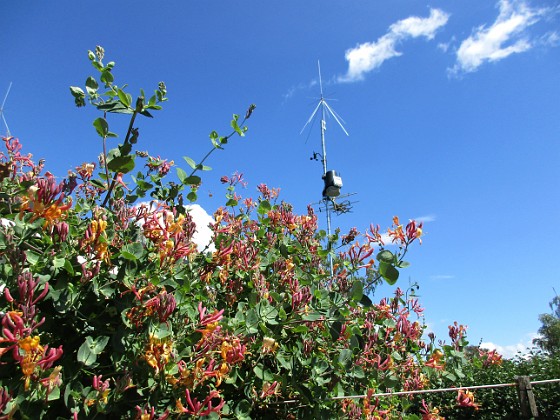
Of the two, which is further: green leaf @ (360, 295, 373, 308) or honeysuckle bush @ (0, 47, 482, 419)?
green leaf @ (360, 295, 373, 308)

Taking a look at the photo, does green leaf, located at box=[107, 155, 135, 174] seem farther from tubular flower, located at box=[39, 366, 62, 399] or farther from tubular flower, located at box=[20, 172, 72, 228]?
tubular flower, located at box=[39, 366, 62, 399]

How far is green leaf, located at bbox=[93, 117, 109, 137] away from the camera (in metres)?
1.33

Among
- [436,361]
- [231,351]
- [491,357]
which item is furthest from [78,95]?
[491,357]

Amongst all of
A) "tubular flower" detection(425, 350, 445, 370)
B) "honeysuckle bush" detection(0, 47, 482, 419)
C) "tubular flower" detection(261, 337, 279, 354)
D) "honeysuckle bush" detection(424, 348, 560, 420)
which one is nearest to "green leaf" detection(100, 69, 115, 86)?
"honeysuckle bush" detection(0, 47, 482, 419)

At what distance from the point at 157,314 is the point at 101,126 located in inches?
23.8

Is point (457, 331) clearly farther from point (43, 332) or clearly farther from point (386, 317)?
point (43, 332)

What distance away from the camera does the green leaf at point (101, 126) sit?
4.36 ft

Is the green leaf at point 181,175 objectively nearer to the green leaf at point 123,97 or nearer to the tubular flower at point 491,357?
the green leaf at point 123,97

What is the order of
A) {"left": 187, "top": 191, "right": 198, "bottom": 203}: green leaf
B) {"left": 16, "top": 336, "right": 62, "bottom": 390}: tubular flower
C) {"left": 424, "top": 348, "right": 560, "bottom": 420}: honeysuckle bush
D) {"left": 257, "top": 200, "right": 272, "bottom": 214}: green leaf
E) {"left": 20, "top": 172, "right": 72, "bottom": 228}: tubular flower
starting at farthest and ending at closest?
{"left": 424, "top": 348, "right": 560, "bottom": 420}: honeysuckle bush < {"left": 257, "top": 200, "right": 272, "bottom": 214}: green leaf < {"left": 187, "top": 191, "right": 198, "bottom": 203}: green leaf < {"left": 20, "top": 172, "right": 72, "bottom": 228}: tubular flower < {"left": 16, "top": 336, "right": 62, "bottom": 390}: tubular flower

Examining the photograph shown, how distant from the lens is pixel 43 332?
1.17 m

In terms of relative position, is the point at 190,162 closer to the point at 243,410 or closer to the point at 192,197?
the point at 192,197

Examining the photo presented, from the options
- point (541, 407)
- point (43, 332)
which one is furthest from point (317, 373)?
point (541, 407)

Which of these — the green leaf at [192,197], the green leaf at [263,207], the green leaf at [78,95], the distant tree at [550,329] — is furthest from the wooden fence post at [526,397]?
the distant tree at [550,329]

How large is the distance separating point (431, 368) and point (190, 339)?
4.35ft
